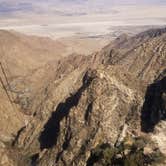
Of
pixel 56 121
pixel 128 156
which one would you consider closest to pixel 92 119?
pixel 56 121

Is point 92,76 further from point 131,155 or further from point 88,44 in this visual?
point 88,44

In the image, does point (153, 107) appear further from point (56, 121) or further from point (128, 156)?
point (128, 156)

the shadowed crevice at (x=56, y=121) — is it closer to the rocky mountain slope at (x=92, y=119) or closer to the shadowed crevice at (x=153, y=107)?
the rocky mountain slope at (x=92, y=119)

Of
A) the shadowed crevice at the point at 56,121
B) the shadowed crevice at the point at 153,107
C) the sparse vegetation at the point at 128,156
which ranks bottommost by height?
the shadowed crevice at the point at 56,121

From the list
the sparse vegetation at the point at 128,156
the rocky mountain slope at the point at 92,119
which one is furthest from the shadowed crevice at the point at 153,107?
the sparse vegetation at the point at 128,156

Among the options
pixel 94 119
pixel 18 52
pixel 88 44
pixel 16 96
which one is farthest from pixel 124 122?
pixel 88 44

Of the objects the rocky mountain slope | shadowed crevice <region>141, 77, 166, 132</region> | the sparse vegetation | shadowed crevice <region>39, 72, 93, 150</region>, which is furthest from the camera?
shadowed crevice <region>39, 72, 93, 150</region>

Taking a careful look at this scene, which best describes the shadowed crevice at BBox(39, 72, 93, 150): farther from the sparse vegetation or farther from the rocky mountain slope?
the sparse vegetation

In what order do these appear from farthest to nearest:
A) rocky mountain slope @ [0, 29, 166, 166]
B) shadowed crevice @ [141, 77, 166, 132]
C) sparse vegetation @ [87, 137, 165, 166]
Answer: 1. rocky mountain slope @ [0, 29, 166, 166]
2. shadowed crevice @ [141, 77, 166, 132]
3. sparse vegetation @ [87, 137, 165, 166]

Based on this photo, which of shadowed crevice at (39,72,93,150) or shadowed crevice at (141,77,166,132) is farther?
shadowed crevice at (39,72,93,150)

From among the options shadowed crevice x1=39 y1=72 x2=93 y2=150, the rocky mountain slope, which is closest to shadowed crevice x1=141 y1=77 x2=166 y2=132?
the rocky mountain slope

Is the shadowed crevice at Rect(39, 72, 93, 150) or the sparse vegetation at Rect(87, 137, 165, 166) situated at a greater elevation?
the sparse vegetation at Rect(87, 137, 165, 166)
